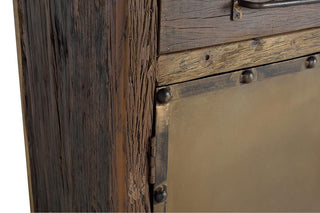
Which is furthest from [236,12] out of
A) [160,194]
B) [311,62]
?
[160,194]

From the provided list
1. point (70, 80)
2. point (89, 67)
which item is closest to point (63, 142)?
point (70, 80)

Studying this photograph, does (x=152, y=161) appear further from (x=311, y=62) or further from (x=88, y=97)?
(x=311, y=62)

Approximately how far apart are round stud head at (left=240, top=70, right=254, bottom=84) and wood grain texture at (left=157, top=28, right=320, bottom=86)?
0.02 meters

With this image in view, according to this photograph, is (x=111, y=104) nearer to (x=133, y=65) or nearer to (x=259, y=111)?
(x=133, y=65)

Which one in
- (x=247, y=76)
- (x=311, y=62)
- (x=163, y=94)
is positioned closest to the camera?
(x=163, y=94)

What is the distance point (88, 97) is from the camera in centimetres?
113

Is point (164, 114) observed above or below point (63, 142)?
above

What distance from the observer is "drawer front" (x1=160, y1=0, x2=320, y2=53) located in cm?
100

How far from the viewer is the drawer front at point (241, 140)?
1113mm

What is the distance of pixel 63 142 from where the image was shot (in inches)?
51.8

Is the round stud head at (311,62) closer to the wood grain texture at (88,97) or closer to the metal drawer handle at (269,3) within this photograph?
the metal drawer handle at (269,3)

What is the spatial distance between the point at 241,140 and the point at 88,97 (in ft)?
1.27

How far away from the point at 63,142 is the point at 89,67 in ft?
1.00

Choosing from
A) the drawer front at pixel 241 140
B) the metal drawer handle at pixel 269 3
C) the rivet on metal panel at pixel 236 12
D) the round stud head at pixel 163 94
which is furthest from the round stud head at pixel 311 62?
the round stud head at pixel 163 94
